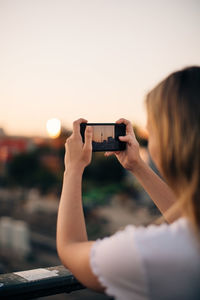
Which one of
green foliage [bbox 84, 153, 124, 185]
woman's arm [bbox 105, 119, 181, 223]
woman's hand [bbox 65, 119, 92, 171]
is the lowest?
green foliage [bbox 84, 153, 124, 185]

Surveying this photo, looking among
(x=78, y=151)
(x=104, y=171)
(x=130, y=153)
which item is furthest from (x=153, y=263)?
(x=104, y=171)

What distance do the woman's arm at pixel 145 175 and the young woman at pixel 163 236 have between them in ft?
0.85

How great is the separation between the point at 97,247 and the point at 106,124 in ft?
1.55

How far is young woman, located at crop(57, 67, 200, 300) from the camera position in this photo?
0.75m

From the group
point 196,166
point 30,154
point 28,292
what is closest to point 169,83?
point 196,166

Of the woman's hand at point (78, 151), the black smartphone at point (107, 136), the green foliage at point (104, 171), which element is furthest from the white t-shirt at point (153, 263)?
the green foliage at point (104, 171)

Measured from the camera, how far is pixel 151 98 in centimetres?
89

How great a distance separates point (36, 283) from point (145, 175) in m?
0.48

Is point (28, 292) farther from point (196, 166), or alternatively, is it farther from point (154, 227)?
point (196, 166)

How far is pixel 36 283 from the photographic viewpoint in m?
1.15

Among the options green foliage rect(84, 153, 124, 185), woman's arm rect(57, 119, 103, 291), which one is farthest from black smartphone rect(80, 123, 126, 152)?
green foliage rect(84, 153, 124, 185)

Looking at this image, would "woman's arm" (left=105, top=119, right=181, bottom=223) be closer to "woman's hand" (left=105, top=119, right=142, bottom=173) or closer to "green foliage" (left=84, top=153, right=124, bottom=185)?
"woman's hand" (left=105, top=119, right=142, bottom=173)

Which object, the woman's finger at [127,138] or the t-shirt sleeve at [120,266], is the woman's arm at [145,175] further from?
the t-shirt sleeve at [120,266]

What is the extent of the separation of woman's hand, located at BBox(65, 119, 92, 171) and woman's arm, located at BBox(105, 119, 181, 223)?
0.20 m
